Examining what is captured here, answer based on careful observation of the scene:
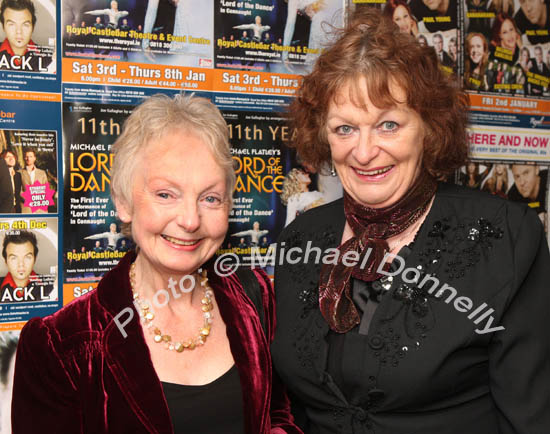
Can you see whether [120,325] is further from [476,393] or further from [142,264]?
[476,393]

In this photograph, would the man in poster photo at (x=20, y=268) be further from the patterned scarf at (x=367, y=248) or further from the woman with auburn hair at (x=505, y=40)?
the woman with auburn hair at (x=505, y=40)

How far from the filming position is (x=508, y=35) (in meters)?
2.60

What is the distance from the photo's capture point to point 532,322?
1.42 metres

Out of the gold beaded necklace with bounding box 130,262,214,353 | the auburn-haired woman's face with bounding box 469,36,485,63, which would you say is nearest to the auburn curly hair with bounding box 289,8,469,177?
the gold beaded necklace with bounding box 130,262,214,353

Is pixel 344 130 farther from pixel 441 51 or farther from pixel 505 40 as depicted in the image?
pixel 505 40

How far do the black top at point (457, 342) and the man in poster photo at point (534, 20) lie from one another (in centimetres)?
146

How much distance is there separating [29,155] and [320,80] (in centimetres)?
106

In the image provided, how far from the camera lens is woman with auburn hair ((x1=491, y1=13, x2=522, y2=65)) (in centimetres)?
258

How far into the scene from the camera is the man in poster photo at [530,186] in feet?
8.70

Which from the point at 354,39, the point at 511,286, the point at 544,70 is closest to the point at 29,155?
the point at 354,39

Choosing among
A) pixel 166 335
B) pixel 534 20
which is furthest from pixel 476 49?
pixel 166 335

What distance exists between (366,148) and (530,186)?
58.6 inches
